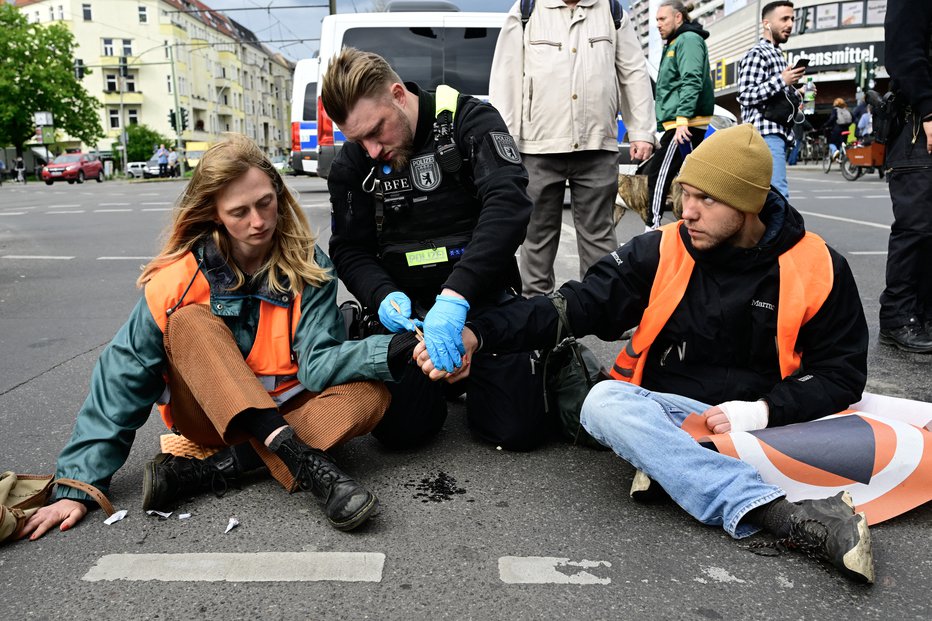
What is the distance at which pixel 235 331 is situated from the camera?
2.83 m

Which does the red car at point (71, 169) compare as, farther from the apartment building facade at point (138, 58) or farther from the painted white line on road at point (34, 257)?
the painted white line on road at point (34, 257)

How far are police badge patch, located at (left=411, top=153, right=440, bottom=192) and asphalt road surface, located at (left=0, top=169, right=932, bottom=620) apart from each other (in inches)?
38.9

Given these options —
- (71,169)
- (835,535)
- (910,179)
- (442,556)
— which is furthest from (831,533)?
(71,169)

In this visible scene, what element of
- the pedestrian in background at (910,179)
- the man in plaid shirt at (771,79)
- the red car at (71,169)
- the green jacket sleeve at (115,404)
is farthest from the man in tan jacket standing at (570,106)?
the red car at (71,169)

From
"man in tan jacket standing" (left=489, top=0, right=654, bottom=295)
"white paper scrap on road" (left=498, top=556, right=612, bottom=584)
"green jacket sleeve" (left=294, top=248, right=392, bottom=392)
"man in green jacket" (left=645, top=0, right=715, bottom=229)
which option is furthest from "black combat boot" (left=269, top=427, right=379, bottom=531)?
"man in green jacket" (left=645, top=0, right=715, bottom=229)

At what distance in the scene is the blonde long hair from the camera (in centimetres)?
281

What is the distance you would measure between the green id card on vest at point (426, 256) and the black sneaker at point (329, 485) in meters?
0.88

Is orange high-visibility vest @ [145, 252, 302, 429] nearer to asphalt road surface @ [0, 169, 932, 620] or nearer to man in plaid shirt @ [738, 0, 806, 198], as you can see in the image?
asphalt road surface @ [0, 169, 932, 620]

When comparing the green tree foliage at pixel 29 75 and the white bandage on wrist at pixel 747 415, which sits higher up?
the green tree foliage at pixel 29 75

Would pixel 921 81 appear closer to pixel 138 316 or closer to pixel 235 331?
pixel 235 331

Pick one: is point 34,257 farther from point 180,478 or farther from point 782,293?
point 782,293

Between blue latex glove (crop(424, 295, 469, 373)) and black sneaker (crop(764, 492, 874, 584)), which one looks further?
blue latex glove (crop(424, 295, 469, 373))

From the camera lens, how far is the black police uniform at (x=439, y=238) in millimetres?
2971

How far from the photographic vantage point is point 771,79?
5785mm
